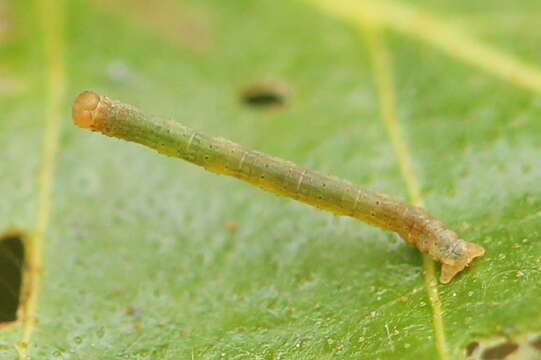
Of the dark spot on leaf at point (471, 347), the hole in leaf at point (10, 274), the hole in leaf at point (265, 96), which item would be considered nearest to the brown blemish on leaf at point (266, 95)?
the hole in leaf at point (265, 96)

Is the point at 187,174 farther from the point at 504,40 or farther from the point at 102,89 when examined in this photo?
the point at 504,40

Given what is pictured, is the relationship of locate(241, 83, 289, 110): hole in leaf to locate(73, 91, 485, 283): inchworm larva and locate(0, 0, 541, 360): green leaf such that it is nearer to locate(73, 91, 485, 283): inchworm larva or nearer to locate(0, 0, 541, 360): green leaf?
locate(0, 0, 541, 360): green leaf

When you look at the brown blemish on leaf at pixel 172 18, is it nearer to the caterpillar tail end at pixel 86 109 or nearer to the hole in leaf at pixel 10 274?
the caterpillar tail end at pixel 86 109

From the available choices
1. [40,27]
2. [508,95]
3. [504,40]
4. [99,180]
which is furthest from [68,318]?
[504,40]

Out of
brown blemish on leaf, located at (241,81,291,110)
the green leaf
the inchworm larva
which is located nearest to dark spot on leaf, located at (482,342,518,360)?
the green leaf

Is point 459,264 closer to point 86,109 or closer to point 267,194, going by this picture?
point 267,194

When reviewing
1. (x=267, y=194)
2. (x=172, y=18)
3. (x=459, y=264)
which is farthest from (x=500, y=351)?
(x=172, y=18)
